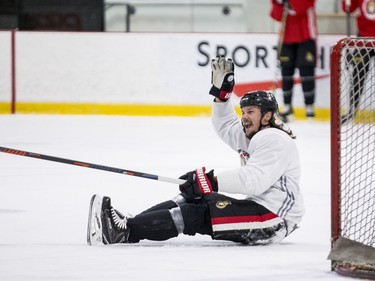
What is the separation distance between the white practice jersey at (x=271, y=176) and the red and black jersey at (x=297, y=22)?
583cm

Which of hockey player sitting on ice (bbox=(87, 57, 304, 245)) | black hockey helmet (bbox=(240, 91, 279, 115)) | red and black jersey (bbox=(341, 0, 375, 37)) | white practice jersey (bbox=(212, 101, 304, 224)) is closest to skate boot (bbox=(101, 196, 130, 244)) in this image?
hockey player sitting on ice (bbox=(87, 57, 304, 245))

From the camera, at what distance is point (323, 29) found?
10.3 meters

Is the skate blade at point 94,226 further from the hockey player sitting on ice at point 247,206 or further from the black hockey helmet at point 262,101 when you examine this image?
the black hockey helmet at point 262,101

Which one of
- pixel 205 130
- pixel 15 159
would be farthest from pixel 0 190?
pixel 205 130

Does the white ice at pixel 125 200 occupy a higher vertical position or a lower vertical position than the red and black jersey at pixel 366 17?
lower

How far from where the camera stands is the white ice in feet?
11.7

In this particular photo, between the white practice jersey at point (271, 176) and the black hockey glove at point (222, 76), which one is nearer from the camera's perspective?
the white practice jersey at point (271, 176)

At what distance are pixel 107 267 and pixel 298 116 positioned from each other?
6.83 metres

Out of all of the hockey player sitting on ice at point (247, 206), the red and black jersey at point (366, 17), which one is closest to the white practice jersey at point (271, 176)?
the hockey player sitting on ice at point (247, 206)

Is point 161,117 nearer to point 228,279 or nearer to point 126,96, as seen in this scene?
point 126,96

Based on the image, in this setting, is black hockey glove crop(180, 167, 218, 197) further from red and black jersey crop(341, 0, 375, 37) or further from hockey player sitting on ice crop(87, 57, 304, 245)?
red and black jersey crop(341, 0, 375, 37)

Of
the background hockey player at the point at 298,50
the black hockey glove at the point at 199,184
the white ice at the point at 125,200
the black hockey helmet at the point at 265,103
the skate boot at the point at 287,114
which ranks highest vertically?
the background hockey player at the point at 298,50

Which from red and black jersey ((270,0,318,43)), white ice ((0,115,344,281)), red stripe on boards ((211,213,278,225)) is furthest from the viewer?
red and black jersey ((270,0,318,43))

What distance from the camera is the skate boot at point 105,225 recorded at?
3.99m
